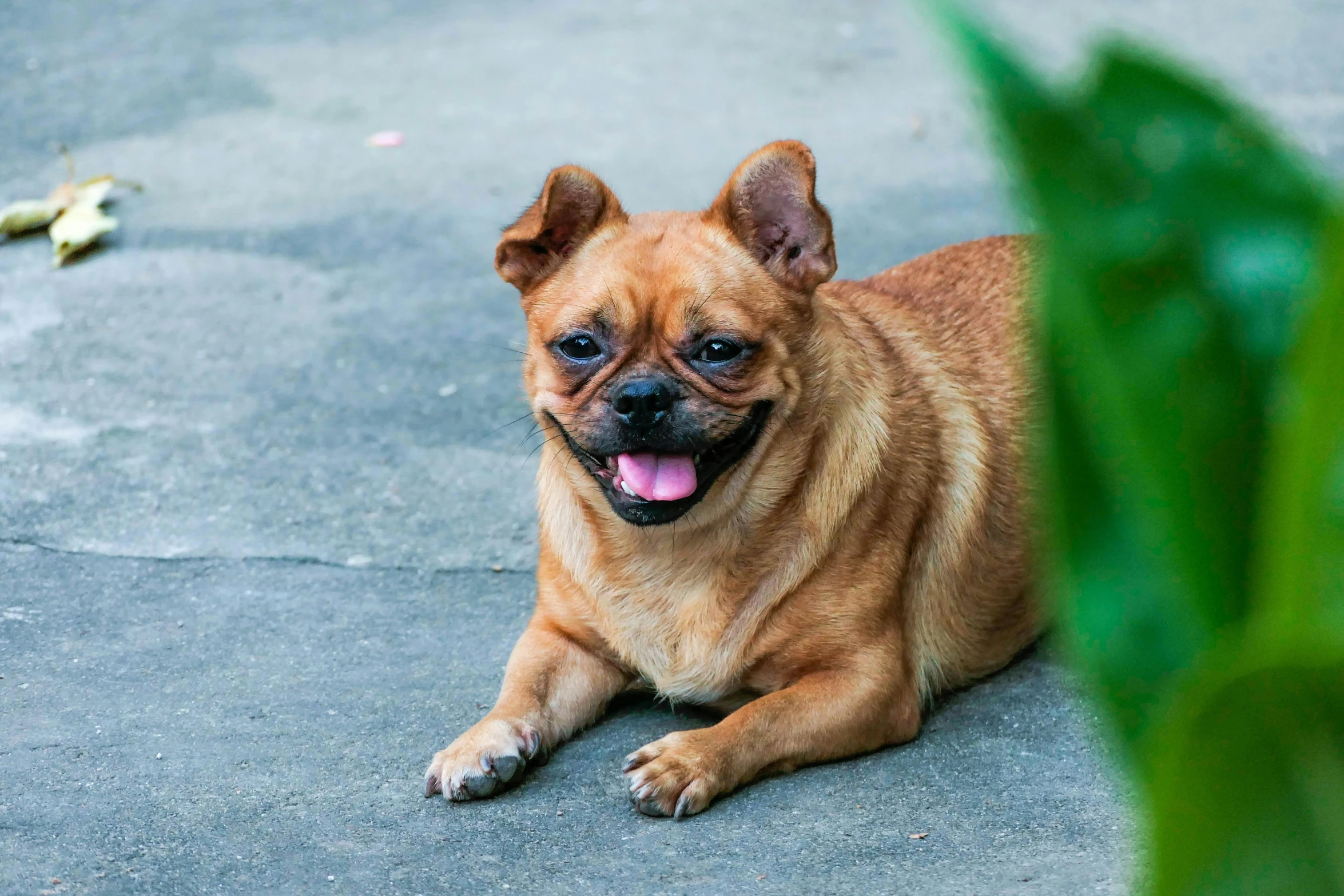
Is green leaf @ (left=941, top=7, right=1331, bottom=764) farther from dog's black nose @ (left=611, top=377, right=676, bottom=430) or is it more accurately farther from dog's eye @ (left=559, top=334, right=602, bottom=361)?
dog's eye @ (left=559, top=334, right=602, bottom=361)

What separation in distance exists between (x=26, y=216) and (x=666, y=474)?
400 centimetres

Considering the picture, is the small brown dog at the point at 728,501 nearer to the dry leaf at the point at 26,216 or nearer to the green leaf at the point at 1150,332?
the green leaf at the point at 1150,332

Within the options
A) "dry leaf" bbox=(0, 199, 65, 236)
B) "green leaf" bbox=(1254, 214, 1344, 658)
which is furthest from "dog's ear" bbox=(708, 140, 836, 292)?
"dry leaf" bbox=(0, 199, 65, 236)

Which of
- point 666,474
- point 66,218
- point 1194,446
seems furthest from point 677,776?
point 66,218

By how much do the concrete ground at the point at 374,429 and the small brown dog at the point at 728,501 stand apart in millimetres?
124

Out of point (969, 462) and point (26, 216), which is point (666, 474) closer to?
point (969, 462)

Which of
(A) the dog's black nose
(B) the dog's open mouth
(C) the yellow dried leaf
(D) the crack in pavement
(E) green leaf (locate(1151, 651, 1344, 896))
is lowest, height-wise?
(D) the crack in pavement

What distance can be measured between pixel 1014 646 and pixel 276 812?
1808 mm

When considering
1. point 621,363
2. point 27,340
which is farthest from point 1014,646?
point 27,340

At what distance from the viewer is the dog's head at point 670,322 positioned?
3.10 meters

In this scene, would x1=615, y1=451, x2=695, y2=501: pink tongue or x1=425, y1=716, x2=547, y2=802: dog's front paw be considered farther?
x1=615, y1=451, x2=695, y2=501: pink tongue

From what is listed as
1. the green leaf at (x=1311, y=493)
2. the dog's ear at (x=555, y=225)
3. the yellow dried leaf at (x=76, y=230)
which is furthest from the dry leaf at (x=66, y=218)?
the green leaf at (x=1311, y=493)

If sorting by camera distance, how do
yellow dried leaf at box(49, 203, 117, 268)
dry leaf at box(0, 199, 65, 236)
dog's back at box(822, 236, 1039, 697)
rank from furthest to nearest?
dry leaf at box(0, 199, 65, 236) → yellow dried leaf at box(49, 203, 117, 268) → dog's back at box(822, 236, 1039, 697)

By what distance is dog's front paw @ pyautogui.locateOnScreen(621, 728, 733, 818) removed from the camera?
2910 millimetres
